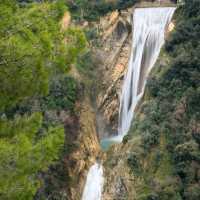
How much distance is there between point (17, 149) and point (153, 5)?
24275 millimetres

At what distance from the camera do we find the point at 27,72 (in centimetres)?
723

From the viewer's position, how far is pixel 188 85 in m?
22.0

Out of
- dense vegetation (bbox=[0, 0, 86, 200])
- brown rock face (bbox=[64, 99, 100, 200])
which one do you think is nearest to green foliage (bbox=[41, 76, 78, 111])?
brown rock face (bbox=[64, 99, 100, 200])

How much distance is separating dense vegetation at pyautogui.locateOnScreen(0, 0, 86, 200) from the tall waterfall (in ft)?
56.7

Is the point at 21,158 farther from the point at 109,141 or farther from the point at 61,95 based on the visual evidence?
the point at 109,141

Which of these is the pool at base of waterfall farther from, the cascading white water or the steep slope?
the steep slope

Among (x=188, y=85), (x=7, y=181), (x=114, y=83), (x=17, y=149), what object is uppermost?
(x=17, y=149)

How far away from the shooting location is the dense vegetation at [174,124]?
731 inches

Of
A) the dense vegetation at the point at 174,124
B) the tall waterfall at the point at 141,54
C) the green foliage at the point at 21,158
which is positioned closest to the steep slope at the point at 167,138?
the dense vegetation at the point at 174,124

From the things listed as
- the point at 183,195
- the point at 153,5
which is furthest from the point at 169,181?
the point at 153,5

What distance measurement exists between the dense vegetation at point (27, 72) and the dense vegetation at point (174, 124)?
442 inches

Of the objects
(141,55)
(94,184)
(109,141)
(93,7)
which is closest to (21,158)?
(94,184)

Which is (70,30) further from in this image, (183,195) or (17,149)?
(183,195)

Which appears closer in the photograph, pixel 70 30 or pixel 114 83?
pixel 70 30
